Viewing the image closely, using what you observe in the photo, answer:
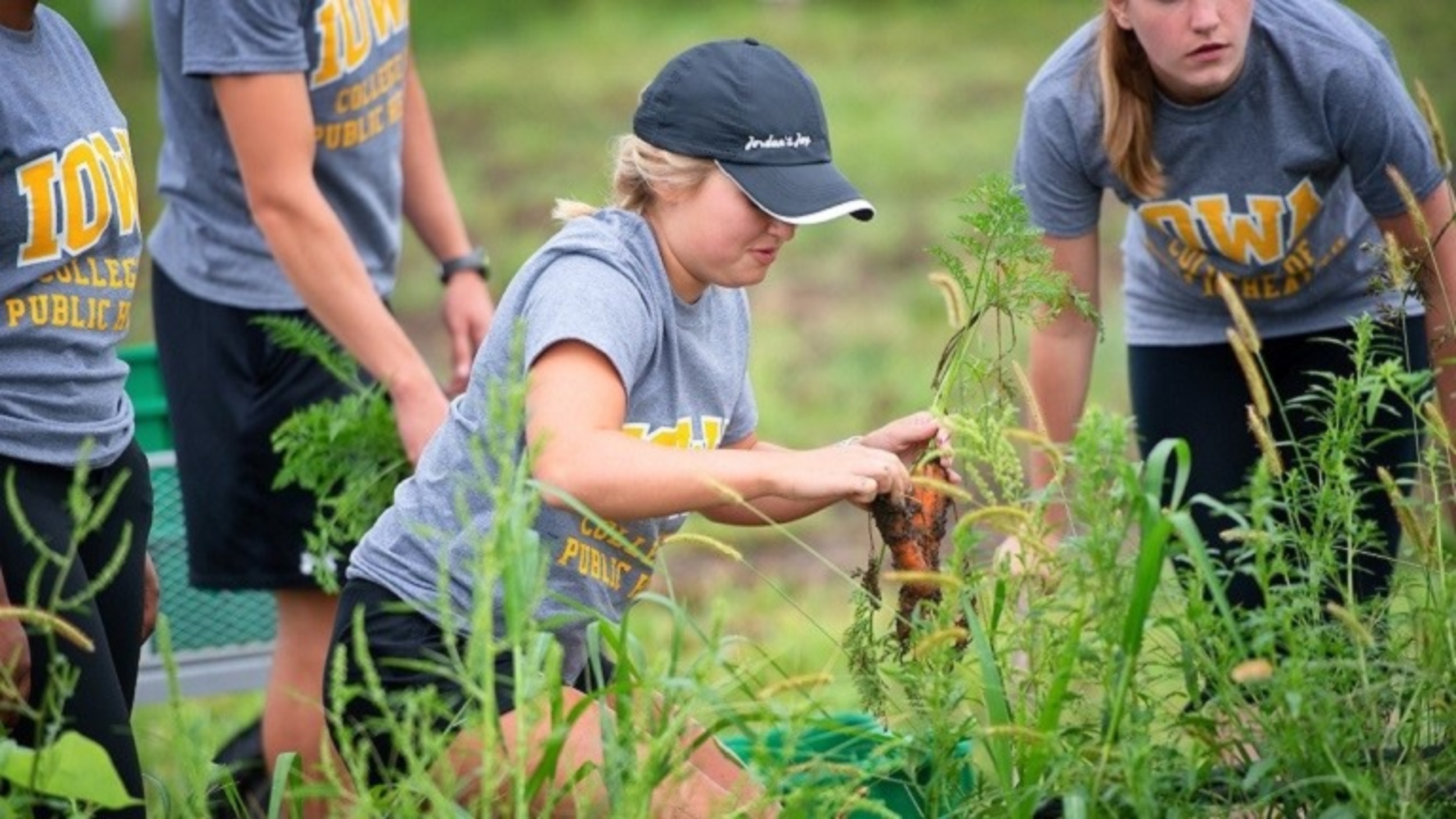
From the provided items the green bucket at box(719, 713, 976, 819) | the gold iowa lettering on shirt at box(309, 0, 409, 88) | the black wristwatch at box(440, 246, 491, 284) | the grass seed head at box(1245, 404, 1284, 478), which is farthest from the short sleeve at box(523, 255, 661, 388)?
the black wristwatch at box(440, 246, 491, 284)

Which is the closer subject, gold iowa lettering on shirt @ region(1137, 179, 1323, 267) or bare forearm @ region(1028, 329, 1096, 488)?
gold iowa lettering on shirt @ region(1137, 179, 1323, 267)

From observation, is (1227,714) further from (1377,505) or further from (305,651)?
(305,651)

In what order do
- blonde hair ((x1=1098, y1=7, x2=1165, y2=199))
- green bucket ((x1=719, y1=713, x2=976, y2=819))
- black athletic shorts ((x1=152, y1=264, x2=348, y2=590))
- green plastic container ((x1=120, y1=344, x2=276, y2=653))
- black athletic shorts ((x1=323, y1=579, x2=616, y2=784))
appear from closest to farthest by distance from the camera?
1. green bucket ((x1=719, y1=713, x2=976, y2=819))
2. black athletic shorts ((x1=323, y1=579, x2=616, y2=784))
3. blonde hair ((x1=1098, y1=7, x2=1165, y2=199))
4. black athletic shorts ((x1=152, y1=264, x2=348, y2=590))
5. green plastic container ((x1=120, y1=344, x2=276, y2=653))

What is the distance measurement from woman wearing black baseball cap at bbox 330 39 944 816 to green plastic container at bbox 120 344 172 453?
4.35ft

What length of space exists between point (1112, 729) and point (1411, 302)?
152 cm

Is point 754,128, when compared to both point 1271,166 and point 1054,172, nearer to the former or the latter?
point 1054,172

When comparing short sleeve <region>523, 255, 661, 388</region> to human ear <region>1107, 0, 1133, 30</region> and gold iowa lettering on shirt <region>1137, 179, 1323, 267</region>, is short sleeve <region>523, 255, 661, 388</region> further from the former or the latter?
gold iowa lettering on shirt <region>1137, 179, 1323, 267</region>

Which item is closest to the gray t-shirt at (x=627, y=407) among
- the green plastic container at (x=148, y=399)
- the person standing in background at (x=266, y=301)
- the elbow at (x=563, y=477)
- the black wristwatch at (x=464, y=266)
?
the elbow at (x=563, y=477)

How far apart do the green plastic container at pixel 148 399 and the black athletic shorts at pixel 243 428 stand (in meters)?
0.33

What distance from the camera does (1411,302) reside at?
3723 mm

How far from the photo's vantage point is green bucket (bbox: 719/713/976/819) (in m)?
2.43

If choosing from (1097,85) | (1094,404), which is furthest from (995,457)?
(1097,85)

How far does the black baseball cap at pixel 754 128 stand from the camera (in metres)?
2.75

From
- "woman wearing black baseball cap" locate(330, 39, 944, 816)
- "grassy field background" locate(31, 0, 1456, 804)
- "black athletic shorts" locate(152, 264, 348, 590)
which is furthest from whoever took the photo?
"grassy field background" locate(31, 0, 1456, 804)
